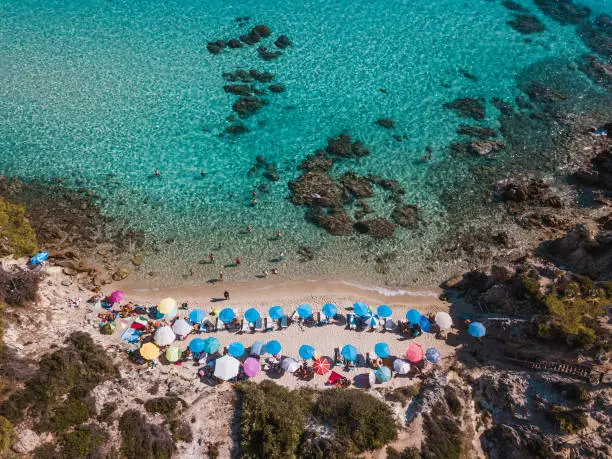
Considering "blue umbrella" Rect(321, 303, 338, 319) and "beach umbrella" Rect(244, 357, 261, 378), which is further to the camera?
"blue umbrella" Rect(321, 303, 338, 319)

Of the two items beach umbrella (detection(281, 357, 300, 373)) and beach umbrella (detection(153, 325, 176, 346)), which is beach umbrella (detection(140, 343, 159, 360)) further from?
beach umbrella (detection(281, 357, 300, 373))

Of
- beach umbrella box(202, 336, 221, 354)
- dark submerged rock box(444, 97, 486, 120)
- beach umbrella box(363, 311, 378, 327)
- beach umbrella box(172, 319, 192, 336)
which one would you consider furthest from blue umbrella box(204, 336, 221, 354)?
dark submerged rock box(444, 97, 486, 120)

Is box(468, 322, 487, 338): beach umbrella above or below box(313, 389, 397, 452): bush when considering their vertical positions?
below

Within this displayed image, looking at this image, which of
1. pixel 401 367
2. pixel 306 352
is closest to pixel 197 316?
pixel 306 352

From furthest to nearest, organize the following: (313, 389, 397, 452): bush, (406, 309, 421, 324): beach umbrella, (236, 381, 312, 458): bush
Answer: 1. (406, 309, 421, 324): beach umbrella
2. (313, 389, 397, 452): bush
3. (236, 381, 312, 458): bush

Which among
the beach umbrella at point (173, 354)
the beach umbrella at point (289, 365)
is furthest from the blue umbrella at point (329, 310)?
the beach umbrella at point (173, 354)

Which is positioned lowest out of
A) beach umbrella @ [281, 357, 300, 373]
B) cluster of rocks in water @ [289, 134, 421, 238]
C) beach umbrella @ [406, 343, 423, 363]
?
beach umbrella @ [281, 357, 300, 373]

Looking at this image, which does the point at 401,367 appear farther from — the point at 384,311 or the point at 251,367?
the point at 251,367
